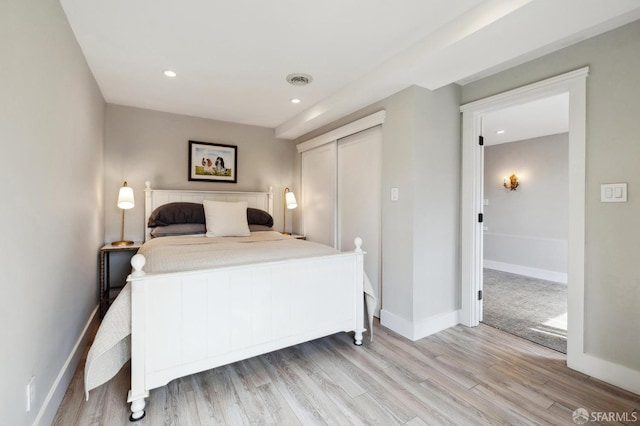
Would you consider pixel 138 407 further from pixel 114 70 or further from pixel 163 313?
pixel 114 70

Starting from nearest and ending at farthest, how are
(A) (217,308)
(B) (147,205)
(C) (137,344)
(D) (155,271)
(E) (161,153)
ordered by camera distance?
(C) (137,344)
(D) (155,271)
(A) (217,308)
(B) (147,205)
(E) (161,153)

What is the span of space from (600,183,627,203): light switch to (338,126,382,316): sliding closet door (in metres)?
Answer: 1.60

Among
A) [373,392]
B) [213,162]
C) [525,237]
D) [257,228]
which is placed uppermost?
[213,162]

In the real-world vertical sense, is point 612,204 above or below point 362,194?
below

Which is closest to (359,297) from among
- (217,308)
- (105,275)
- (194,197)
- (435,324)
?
(435,324)

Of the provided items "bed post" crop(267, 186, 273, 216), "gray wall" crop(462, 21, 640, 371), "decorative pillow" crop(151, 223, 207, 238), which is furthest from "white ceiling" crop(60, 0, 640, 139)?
"bed post" crop(267, 186, 273, 216)

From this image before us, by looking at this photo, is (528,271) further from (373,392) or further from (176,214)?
(176,214)

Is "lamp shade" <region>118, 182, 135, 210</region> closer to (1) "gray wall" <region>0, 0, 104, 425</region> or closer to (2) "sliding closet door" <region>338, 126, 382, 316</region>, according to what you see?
(1) "gray wall" <region>0, 0, 104, 425</region>

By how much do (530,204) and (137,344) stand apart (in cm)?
568

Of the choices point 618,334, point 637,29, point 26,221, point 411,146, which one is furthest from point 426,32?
point 26,221

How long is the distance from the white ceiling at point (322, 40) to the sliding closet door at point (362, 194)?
430 millimetres

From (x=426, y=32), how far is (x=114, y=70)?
98.5 inches

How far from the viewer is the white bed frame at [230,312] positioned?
1596 millimetres

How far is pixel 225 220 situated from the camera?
322 cm
